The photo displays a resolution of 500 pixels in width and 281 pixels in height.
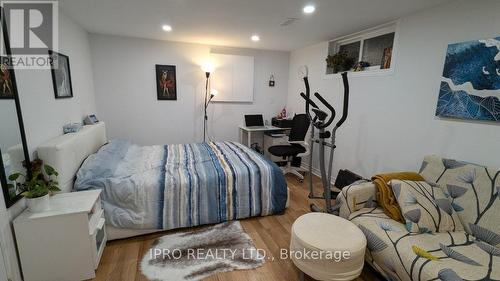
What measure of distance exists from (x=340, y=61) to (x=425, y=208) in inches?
90.5

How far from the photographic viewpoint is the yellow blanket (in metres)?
1.82

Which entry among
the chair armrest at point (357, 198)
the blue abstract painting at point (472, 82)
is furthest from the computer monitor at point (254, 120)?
the blue abstract painting at point (472, 82)

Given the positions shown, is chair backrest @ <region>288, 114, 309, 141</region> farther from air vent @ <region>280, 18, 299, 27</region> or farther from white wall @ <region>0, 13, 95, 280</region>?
white wall @ <region>0, 13, 95, 280</region>

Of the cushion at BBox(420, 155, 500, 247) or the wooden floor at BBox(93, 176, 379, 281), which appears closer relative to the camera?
the cushion at BBox(420, 155, 500, 247)

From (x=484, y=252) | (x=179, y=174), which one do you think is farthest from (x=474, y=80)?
(x=179, y=174)

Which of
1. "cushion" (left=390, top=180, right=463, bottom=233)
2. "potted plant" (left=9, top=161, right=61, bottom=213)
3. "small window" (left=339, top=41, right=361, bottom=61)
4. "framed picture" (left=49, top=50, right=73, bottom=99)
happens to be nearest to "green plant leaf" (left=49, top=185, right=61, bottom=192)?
"potted plant" (left=9, top=161, right=61, bottom=213)

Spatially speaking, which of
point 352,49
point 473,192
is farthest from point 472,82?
point 352,49

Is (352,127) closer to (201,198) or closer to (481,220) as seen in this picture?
(481,220)

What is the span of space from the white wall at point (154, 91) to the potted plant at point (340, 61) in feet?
4.67

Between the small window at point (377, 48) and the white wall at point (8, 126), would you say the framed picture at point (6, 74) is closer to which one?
the white wall at point (8, 126)

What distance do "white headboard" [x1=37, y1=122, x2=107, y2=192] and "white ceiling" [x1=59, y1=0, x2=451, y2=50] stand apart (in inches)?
53.6

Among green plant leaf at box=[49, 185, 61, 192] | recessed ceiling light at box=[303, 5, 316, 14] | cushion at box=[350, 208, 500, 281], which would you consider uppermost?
recessed ceiling light at box=[303, 5, 316, 14]

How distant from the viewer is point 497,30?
5.77ft

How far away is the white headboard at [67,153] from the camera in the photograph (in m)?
1.75
